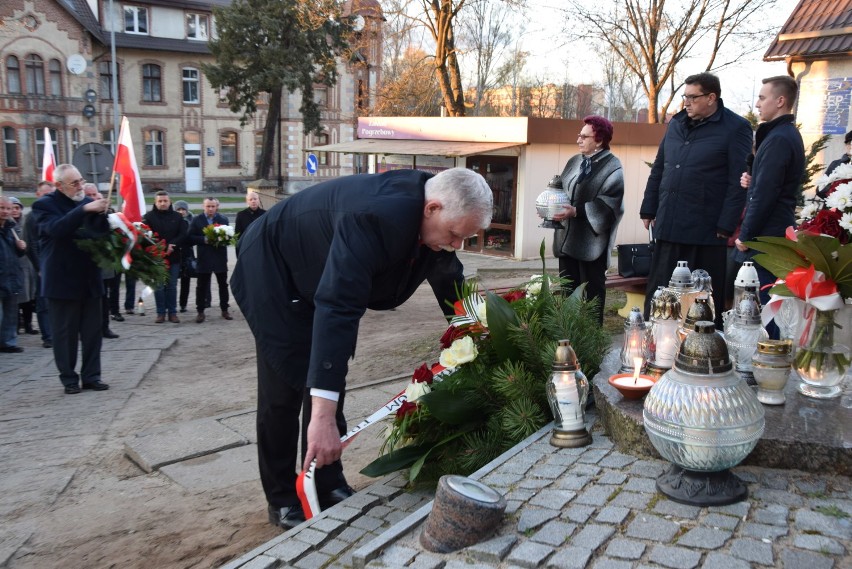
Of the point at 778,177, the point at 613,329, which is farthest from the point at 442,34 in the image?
the point at 778,177

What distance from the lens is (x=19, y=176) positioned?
39.2 meters

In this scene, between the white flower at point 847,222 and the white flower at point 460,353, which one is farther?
the white flower at point 460,353

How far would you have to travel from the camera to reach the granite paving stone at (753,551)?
2.45 m

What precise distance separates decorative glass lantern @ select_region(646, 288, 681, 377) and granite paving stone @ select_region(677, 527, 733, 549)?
1215 mm

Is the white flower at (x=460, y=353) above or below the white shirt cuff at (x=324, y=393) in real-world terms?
below

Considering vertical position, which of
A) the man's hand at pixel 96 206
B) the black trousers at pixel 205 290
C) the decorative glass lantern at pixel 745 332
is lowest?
the black trousers at pixel 205 290

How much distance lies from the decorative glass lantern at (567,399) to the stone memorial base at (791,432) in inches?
5.8

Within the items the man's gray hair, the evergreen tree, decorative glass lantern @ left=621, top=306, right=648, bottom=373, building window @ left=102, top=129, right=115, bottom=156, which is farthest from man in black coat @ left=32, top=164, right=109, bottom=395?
building window @ left=102, top=129, right=115, bottom=156

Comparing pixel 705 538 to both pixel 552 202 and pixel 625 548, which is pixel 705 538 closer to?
pixel 625 548

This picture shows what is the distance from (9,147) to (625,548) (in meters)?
42.9

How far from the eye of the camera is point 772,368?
3.41 metres

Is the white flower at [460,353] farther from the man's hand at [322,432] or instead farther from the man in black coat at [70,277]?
the man in black coat at [70,277]

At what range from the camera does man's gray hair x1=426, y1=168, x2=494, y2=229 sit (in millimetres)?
3178

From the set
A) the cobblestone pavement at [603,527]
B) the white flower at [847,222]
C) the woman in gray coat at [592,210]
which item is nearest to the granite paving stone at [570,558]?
the cobblestone pavement at [603,527]
